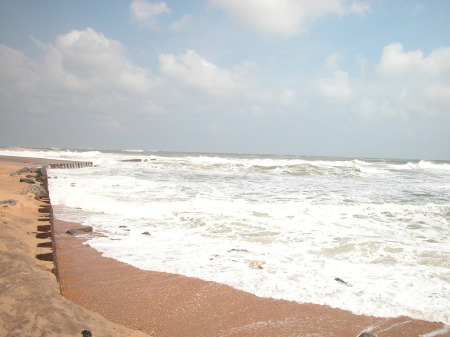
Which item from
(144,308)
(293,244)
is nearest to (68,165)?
(293,244)

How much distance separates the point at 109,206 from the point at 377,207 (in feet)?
25.8

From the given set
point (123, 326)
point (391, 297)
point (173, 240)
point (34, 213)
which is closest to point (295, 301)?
point (391, 297)

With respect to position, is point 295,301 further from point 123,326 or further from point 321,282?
point 123,326

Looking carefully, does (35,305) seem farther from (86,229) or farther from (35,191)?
(35,191)

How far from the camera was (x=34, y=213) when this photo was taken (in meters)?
5.87

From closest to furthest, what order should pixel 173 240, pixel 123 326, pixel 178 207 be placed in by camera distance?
Answer: pixel 123 326 → pixel 173 240 → pixel 178 207

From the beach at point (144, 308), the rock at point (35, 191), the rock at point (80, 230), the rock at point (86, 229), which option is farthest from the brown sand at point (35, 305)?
the rock at point (35, 191)

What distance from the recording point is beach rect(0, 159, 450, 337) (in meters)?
2.27

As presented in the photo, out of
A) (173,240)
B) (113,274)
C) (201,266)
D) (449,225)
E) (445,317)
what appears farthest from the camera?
(449,225)

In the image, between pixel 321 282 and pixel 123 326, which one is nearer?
pixel 123 326

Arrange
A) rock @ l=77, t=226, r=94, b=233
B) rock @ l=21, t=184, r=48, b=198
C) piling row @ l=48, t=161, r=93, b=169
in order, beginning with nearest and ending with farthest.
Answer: rock @ l=77, t=226, r=94, b=233 < rock @ l=21, t=184, r=48, b=198 < piling row @ l=48, t=161, r=93, b=169

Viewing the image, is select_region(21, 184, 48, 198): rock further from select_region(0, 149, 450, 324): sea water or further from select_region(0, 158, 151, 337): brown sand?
select_region(0, 158, 151, 337): brown sand

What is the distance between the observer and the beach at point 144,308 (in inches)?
89.2

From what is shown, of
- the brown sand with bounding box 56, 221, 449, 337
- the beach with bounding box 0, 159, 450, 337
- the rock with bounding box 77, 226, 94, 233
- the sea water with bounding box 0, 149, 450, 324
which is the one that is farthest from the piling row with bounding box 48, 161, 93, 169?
the brown sand with bounding box 56, 221, 449, 337
